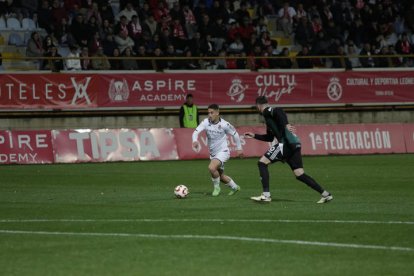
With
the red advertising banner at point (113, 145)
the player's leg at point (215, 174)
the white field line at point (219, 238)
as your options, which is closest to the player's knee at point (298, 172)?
the player's leg at point (215, 174)

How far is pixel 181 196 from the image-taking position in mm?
19391

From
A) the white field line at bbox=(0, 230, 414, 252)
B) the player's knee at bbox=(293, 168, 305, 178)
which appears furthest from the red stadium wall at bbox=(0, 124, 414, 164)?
the white field line at bbox=(0, 230, 414, 252)

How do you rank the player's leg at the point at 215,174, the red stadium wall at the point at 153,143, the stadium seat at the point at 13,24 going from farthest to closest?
the stadium seat at the point at 13,24 → the red stadium wall at the point at 153,143 → the player's leg at the point at 215,174

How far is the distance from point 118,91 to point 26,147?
551 centimetres

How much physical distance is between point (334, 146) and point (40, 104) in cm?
1052

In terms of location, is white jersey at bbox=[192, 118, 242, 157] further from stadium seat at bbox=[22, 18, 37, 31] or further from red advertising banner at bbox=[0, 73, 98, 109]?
stadium seat at bbox=[22, 18, 37, 31]

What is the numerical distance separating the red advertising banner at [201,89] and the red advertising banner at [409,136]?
3.35m

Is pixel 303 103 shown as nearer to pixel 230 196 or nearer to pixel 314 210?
pixel 230 196

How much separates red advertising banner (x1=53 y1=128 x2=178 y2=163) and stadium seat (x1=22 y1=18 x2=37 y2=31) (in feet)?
17.4

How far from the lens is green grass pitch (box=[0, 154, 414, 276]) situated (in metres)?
10.9

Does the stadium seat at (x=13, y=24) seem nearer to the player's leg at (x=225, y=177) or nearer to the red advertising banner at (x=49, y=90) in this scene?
the red advertising banner at (x=49, y=90)

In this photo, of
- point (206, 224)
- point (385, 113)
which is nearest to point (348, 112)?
point (385, 113)

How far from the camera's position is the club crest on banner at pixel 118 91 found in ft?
116

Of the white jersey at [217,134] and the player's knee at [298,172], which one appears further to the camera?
the white jersey at [217,134]
